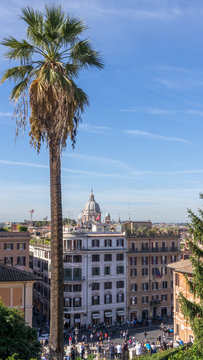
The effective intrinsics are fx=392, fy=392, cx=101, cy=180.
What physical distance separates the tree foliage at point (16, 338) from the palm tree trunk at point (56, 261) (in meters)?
2.75

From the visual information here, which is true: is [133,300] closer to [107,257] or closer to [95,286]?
[95,286]

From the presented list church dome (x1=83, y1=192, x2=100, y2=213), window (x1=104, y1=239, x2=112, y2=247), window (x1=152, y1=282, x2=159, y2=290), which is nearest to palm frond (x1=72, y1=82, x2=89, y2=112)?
window (x1=104, y1=239, x2=112, y2=247)

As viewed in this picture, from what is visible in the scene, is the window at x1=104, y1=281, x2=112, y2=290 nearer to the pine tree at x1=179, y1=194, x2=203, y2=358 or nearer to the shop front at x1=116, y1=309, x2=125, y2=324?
the shop front at x1=116, y1=309, x2=125, y2=324

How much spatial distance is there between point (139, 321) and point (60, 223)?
50.4 meters

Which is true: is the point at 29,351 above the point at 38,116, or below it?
below

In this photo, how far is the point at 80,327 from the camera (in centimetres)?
5506

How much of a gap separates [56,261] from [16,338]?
462 cm

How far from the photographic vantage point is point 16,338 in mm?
15773

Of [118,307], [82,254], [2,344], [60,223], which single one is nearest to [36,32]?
[60,223]

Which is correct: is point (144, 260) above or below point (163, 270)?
above

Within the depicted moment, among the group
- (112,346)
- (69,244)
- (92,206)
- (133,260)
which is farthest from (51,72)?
(92,206)

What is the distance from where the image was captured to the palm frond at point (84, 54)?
14164 mm

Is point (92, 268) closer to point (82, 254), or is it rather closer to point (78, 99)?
point (82, 254)

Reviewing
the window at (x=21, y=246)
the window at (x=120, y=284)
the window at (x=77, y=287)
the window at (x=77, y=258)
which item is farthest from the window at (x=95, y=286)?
the window at (x=21, y=246)
